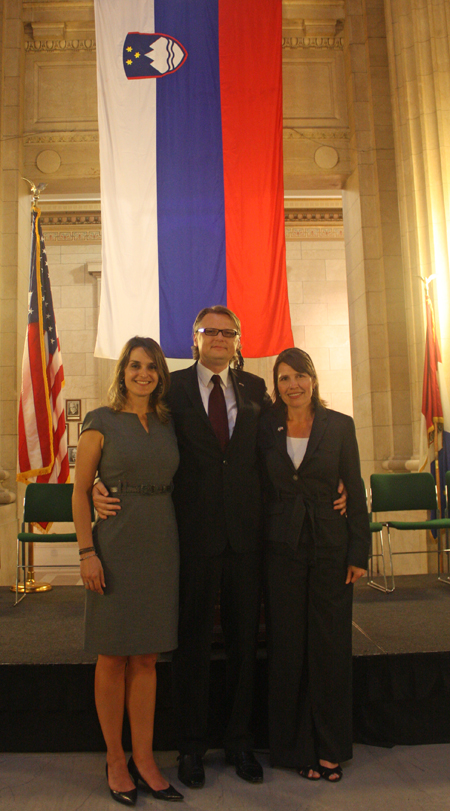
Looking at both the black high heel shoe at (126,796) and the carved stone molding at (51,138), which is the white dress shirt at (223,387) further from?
the carved stone molding at (51,138)

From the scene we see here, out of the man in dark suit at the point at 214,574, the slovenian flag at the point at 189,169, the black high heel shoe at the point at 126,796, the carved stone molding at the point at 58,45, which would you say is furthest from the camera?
the carved stone molding at the point at 58,45

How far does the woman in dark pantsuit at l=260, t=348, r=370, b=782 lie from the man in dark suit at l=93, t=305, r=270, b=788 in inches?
4.1

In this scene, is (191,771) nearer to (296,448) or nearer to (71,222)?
(296,448)

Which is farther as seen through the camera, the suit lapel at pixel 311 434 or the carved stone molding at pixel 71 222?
the carved stone molding at pixel 71 222

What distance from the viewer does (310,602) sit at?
2.41m

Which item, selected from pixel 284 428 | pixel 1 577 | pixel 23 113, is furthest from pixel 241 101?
pixel 1 577

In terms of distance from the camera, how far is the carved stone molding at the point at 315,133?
7.30 metres

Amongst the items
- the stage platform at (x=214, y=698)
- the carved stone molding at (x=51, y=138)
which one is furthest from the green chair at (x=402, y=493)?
the carved stone molding at (x=51, y=138)

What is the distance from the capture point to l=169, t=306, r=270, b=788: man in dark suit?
2.36 metres

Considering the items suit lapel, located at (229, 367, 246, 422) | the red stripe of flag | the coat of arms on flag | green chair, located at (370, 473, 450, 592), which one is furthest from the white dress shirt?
the coat of arms on flag

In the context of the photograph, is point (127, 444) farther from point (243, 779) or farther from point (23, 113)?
point (23, 113)

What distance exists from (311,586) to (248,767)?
2.57 ft

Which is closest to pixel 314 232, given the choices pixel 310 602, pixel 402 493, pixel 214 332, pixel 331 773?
pixel 402 493

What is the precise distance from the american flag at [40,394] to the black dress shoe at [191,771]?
3.95m
